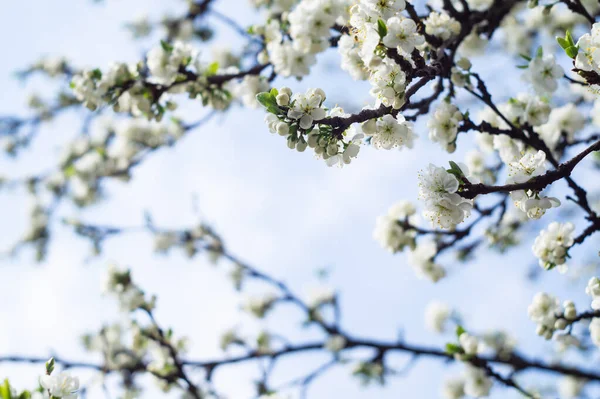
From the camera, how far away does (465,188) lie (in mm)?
1971

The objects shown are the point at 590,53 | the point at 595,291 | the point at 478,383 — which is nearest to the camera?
the point at 590,53

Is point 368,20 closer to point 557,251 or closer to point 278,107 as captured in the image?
point 278,107

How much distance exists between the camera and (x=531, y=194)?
1988 millimetres

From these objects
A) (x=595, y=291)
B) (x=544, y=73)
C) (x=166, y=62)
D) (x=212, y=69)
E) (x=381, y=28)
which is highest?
(x=212, y=69)

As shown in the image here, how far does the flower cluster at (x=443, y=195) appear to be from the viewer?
1.94m

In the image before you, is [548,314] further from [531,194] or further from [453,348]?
[531,194]

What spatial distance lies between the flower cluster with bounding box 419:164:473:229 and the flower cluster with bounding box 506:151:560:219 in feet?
0.71

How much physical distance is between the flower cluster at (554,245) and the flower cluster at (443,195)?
3.58 ft

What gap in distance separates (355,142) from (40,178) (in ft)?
23.9

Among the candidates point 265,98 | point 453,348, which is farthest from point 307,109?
point 453,348

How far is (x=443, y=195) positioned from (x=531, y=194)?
367mm

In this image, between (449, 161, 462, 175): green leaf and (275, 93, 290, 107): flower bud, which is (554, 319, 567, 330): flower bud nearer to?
(449, 161, 462, 175): green leaf

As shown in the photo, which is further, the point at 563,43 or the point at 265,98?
the point at 563,43

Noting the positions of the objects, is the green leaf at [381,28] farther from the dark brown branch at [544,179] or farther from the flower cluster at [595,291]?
the flower cluster at [595,291]
